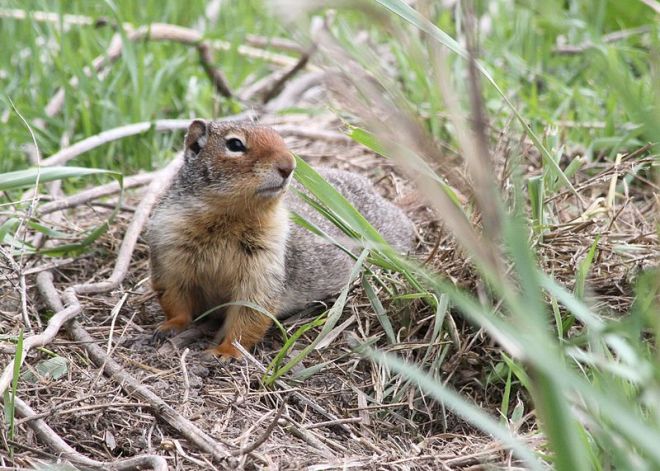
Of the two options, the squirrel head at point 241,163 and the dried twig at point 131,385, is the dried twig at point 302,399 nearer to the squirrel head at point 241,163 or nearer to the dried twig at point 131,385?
the dried twig at point 131,385

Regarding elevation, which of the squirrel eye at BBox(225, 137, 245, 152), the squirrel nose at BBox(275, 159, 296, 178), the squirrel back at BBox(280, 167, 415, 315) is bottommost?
the squirrel back at BBox(280, 167, 415, 315)

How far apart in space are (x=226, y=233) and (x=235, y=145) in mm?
362

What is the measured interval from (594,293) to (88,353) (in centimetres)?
196

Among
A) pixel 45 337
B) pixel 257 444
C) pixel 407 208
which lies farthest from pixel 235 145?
pixel 407 208

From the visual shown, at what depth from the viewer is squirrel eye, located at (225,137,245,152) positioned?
3.62 metres

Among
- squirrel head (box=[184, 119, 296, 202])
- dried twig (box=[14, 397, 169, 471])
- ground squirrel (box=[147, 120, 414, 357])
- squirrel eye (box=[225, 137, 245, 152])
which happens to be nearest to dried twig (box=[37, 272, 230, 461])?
dried twig (box=[14, 397, 169, 471])

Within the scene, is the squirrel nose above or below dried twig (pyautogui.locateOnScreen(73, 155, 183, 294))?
above

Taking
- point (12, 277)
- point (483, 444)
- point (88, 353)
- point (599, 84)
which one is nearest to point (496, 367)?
point (483, 444)

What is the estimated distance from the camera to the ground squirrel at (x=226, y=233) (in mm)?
3574

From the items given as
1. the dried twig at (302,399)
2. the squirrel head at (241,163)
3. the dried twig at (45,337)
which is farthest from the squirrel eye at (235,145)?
the dried twig at (45,337)

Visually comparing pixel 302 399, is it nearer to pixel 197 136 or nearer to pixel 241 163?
pixel 241 163

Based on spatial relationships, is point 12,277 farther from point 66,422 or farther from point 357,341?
point 357,341

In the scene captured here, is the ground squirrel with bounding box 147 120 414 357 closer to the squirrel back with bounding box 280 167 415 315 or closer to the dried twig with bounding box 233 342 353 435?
the squirrel back with bounding box 280 167 415 315

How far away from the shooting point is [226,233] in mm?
3742
